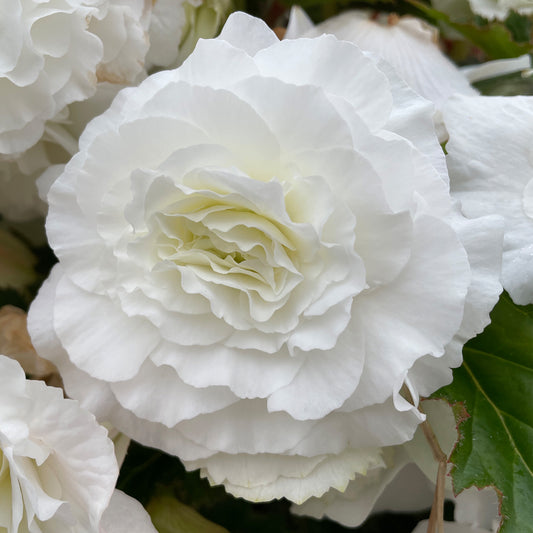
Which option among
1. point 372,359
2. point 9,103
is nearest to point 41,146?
point 9,103

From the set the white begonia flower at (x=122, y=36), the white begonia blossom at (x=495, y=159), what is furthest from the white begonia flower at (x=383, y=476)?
the white begonia flower at (x=122, y=36)

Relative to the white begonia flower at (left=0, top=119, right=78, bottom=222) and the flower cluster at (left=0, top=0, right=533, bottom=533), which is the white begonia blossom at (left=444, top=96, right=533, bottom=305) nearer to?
the flower cluster at (left=0, top=0, right=533, bottom=533)

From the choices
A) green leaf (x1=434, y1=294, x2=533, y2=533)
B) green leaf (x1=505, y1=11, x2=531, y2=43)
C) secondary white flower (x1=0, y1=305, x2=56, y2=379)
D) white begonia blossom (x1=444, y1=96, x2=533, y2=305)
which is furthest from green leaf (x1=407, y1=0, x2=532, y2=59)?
secondary white flower (x1=0, y1=305, x2=56, y2=379)

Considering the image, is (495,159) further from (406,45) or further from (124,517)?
(124,517)

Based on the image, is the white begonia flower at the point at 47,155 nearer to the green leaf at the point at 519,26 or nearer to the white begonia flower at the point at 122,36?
the white begonia flower at the point at 122,36

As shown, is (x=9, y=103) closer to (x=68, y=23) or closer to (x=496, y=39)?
(x=68, y=23)

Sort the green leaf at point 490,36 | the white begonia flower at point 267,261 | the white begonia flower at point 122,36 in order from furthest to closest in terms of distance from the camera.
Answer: the green leaf at point 490,36 < the white begonia flower at point 122,36 < the white begonia flower at point 267,261
